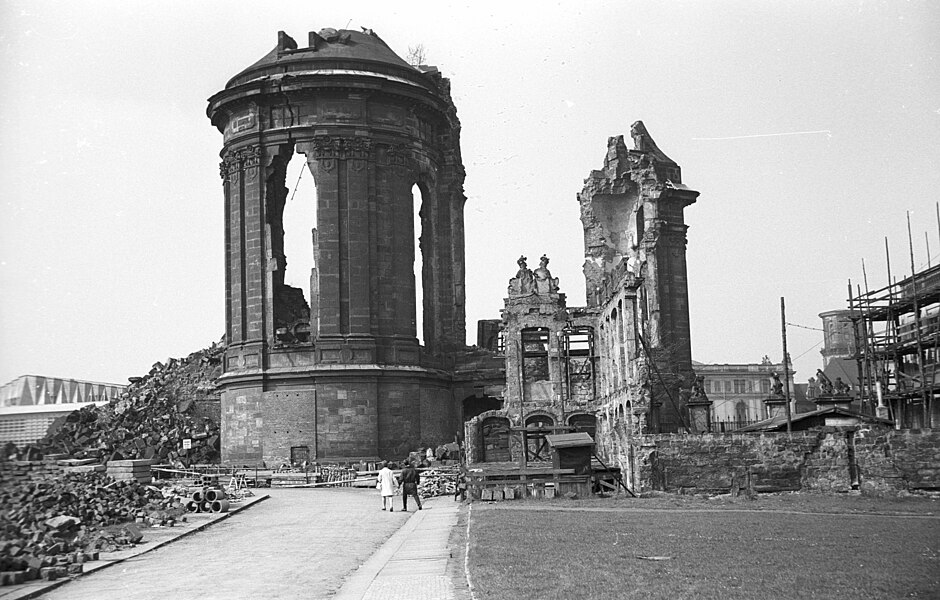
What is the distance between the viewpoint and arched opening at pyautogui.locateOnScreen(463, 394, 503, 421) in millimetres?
57797

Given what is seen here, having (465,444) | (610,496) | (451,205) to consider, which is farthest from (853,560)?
(451,205)

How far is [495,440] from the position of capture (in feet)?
164

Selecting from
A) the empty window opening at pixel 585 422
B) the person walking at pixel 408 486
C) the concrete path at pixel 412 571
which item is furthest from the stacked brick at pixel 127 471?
the empty window opening at pixel 585 422

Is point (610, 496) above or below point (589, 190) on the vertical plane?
below

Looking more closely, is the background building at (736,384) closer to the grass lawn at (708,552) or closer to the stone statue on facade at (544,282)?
the stone statue on facade at (544,282)

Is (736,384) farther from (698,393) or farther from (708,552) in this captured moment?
(708,552)

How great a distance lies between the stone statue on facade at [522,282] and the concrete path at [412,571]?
95.3ft

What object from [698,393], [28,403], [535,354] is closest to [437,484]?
[698,393]

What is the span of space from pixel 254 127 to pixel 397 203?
728 centimetres

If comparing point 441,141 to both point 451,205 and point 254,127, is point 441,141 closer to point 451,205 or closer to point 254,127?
point 451,205

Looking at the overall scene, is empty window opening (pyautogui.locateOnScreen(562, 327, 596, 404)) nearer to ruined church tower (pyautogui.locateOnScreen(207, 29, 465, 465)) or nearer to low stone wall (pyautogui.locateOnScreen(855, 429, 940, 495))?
ruined church tower (pyautogui.locateOnScreen(207, 29, 465, 465))

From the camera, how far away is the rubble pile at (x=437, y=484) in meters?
36.6

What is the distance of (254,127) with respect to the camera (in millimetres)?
53000

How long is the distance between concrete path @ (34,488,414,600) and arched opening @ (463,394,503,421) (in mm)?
27010
